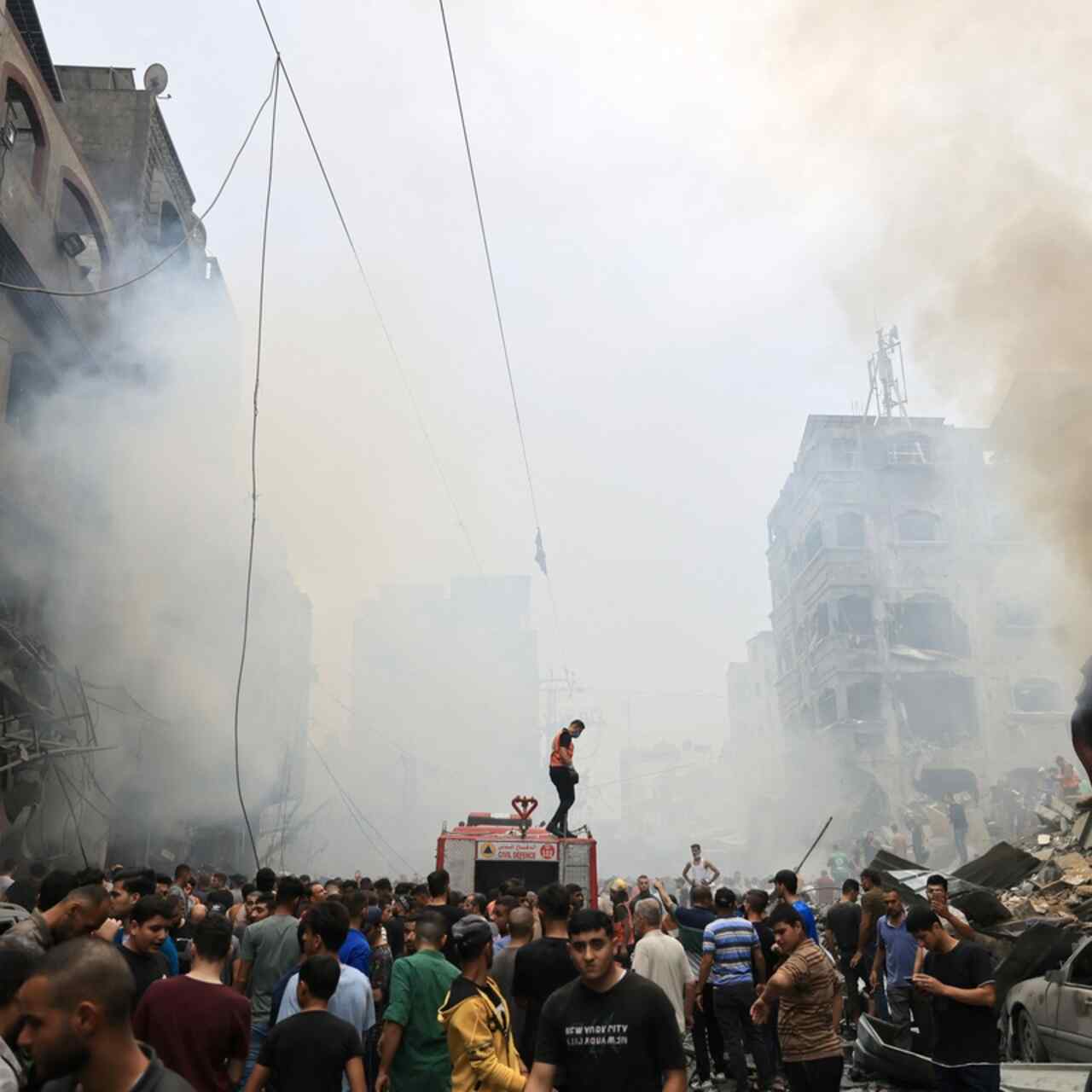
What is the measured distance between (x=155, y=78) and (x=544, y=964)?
23.9m

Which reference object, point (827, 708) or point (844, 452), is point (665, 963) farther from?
point (844, 452)

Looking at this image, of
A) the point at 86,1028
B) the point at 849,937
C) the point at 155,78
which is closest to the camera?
the point at 86,1028

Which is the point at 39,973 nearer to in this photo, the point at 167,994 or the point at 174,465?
the point at 167,994

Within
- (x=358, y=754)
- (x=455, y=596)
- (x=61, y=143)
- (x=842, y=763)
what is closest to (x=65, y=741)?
(x=61, y=143)

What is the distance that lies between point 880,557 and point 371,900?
34412 mm

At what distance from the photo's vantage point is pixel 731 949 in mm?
7902

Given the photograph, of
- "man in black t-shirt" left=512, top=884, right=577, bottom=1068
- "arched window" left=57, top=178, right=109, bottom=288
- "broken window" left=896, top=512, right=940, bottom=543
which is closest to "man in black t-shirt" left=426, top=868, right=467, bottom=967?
"man in black t-shirt" left=512, top=884, right=577, bottom=1068

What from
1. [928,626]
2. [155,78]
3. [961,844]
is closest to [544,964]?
[155,78]

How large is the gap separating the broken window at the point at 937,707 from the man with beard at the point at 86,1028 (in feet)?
128

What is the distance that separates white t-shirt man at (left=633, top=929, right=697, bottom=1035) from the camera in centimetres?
735

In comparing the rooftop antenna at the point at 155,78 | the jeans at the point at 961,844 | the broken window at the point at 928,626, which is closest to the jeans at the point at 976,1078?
the rooftop antenna at the point at 155,78

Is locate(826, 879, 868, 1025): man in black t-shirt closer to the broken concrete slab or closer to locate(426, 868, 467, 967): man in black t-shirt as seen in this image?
locate(426, 868, 467, 967): man in black t-shirt

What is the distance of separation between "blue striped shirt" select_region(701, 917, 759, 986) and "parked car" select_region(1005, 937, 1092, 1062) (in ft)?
7.66

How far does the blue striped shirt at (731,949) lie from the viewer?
7855 mm
